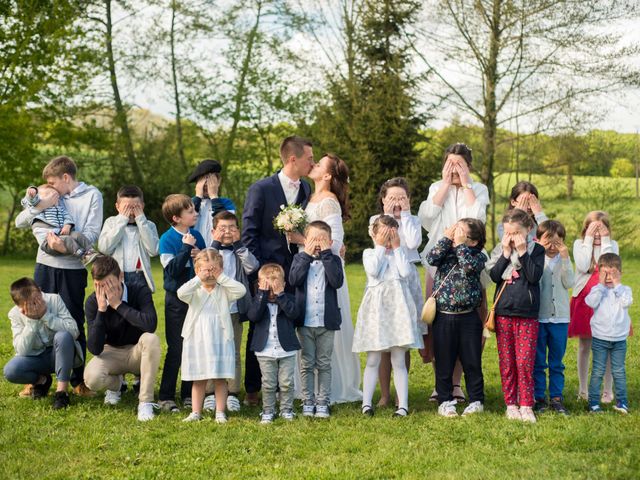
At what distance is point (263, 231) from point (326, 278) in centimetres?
81

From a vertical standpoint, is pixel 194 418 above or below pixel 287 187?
below

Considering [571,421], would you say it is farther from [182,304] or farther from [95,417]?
[95,417]

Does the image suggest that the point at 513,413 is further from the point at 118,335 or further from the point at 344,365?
the point at 118,335

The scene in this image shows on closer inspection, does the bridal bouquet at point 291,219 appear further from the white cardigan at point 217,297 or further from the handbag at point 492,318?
the handbag at point 492,318

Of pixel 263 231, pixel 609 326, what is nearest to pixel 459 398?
pixel 609 326

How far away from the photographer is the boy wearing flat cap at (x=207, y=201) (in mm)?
7898

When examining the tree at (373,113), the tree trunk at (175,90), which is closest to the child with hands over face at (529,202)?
the tree at (373,113)

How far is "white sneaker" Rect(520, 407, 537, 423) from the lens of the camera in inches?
270

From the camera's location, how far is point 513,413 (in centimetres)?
700

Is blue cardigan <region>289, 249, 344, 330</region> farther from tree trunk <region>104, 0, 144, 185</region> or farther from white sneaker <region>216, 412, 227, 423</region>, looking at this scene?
tree trunk <region>104, 0, 144, 185</region>

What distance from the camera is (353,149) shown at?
82.2ft

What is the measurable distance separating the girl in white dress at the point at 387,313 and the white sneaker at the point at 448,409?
11.3 inches

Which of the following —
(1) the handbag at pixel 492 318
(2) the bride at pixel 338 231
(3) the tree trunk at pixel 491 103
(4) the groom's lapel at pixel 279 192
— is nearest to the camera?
(1) the handbag at pixel 492 318

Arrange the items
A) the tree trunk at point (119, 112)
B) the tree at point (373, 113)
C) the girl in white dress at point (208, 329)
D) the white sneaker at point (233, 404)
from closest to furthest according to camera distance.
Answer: the girl in white dress at point (208, 329) → the white sneaker at point (233, 404) → the tree at point (373, 113) → the tree trunk at point (119, 112)
